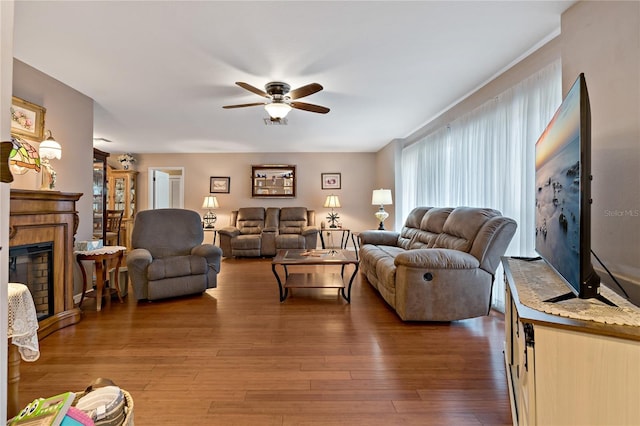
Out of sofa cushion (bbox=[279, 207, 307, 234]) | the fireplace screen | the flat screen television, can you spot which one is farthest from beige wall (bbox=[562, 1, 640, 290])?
sofa cushion (bbox=[279, 207, 307, 234])

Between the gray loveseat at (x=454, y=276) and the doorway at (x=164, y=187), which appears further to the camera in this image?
the doorway at (x=164, y=187)

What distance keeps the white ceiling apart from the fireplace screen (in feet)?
5.26

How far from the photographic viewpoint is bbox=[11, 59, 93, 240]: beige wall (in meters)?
2.51

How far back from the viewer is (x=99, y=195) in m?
4.23

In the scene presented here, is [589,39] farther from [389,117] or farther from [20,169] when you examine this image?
[20,169]

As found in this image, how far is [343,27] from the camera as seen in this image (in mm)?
2018

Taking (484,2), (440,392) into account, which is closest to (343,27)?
(484,2)

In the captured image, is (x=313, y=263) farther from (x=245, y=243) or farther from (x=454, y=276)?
(x=245, y=243)

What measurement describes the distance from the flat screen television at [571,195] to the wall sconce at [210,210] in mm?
6067

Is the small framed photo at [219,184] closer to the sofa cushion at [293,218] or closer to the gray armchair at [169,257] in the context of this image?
the sofa cushion at [293,218]

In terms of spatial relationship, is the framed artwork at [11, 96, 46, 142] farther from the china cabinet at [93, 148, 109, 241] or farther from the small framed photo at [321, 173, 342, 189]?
the small framed photo at [321, 173, 342, 189]

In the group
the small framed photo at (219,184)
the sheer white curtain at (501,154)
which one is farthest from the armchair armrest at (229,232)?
the sheer white curtain at (501,154)

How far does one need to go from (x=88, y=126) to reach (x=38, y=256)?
5.52 feet

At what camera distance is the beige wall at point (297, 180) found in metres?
6.68
